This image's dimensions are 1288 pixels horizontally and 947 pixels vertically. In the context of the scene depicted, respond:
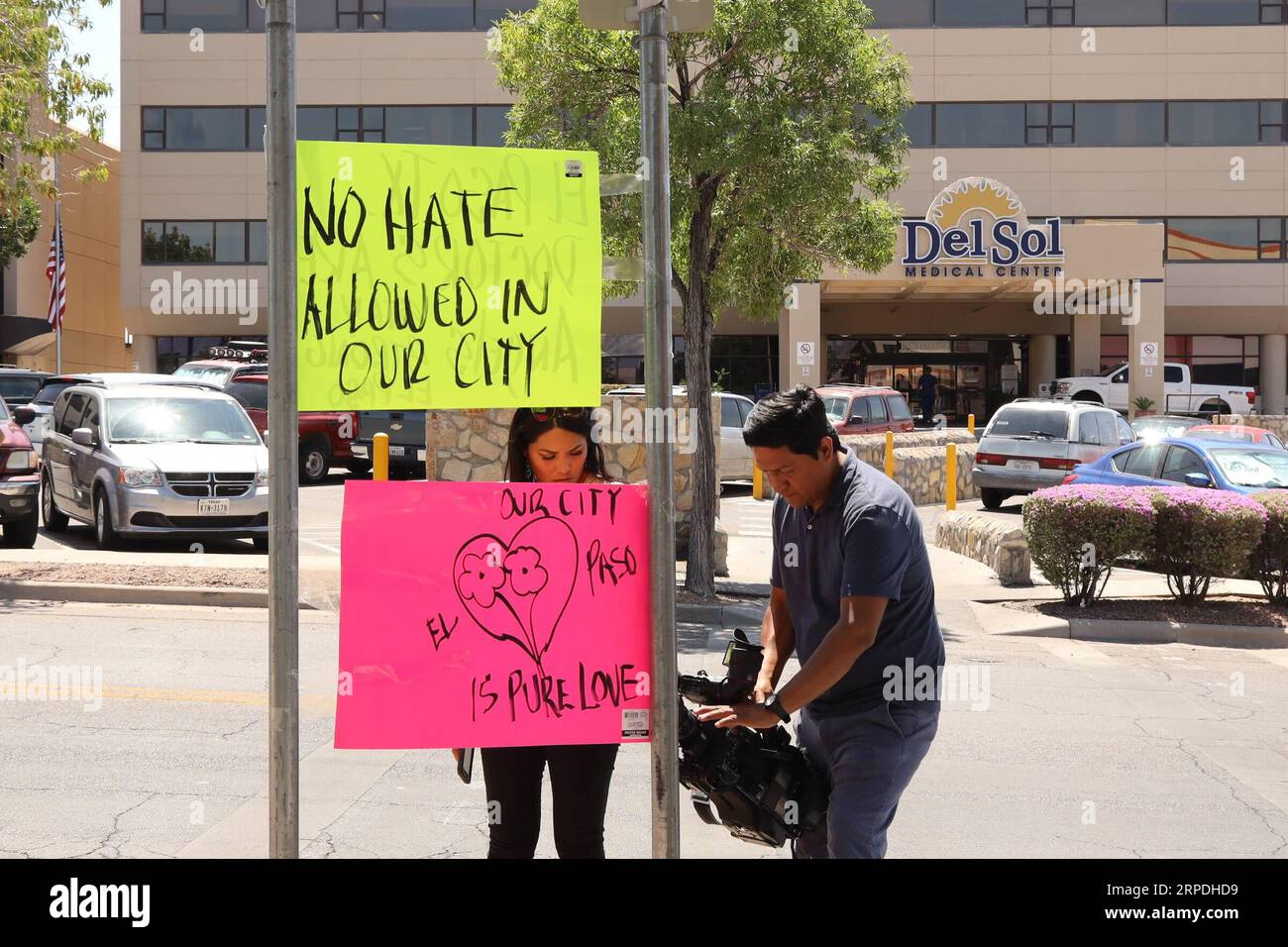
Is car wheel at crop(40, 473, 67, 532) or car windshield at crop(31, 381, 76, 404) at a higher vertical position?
car windshield at crop(31, 381, 76, 404)

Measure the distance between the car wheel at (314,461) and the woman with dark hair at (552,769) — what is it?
20697 millimetres

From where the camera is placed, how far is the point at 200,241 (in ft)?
139

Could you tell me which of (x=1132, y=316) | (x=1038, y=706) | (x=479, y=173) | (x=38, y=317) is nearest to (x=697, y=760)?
(x=479, y=173)

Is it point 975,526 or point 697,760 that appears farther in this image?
point 975,526

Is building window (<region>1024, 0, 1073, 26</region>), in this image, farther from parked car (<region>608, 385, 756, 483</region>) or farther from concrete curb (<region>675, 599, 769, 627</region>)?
concrete curb (<region>675, 599, 769, 627</region>)

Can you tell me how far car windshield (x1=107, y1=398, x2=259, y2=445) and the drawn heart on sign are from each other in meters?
12.6

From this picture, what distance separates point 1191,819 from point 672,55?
881 cm

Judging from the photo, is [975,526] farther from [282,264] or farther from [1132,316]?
[1132,316]

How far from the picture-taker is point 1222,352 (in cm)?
4500

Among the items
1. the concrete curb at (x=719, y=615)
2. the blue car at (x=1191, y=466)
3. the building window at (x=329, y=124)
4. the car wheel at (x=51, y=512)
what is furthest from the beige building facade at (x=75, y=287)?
the concrete curb at (x=719, y=615)

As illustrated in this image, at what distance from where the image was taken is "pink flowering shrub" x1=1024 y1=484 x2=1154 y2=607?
11430 mm

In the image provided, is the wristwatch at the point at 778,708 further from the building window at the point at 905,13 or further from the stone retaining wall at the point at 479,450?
the building window at the point at 905,13

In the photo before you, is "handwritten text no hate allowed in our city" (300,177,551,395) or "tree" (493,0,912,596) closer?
"handwritten text no hate allowed in our city" (300,177,551,395)

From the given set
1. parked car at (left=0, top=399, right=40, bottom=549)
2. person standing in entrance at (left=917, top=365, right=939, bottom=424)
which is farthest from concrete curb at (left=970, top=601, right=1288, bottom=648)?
person standing in entrance at (left=917, top=365, right=939, bottom=424)
